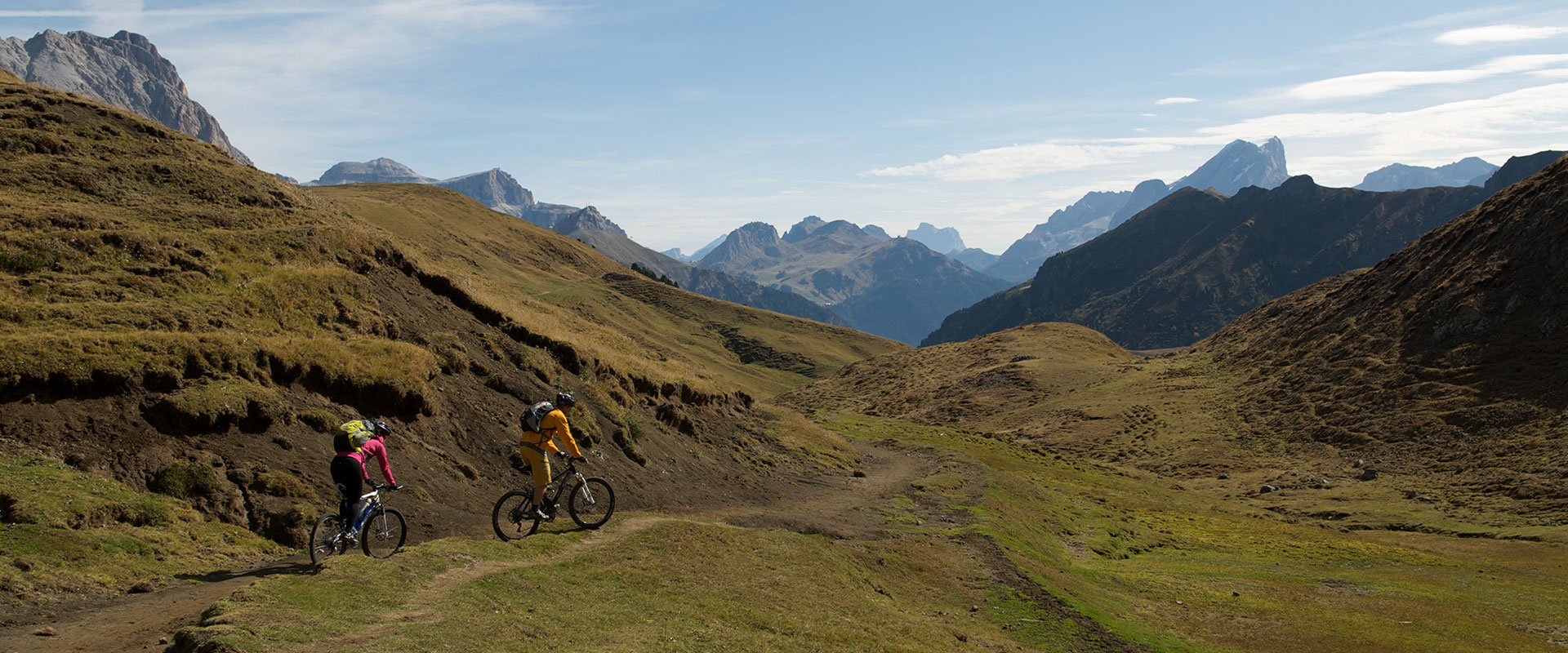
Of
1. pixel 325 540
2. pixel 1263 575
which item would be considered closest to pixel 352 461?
pixel 325 540

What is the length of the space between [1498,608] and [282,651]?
3868 cm

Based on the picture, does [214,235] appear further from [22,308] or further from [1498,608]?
[1498,608]

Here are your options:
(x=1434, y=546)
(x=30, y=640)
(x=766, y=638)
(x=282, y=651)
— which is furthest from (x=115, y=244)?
(x=1434, y=546)

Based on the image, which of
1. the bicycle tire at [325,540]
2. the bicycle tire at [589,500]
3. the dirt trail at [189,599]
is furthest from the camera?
the bicycle tire at [589,500]

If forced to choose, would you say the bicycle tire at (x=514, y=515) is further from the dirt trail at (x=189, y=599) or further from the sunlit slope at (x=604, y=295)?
the sunlit slope at (x=604, y=295)

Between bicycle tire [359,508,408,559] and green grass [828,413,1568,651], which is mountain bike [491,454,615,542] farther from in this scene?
green grass [828,413,1568,651]

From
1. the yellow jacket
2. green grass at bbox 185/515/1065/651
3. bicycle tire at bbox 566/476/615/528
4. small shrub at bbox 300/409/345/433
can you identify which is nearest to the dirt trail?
green grass at bbox 185/515/1065/651

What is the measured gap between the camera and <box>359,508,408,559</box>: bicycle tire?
16359 millimetres

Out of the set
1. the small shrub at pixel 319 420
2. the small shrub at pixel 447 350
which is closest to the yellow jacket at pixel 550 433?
the small shrub at pixel 319 420

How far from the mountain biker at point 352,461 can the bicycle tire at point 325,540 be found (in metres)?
0.17

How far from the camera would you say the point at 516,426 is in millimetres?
29750

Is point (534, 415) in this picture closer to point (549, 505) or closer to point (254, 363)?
point (549, 505)

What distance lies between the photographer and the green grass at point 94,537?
509 inches

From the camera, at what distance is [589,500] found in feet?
69.4
